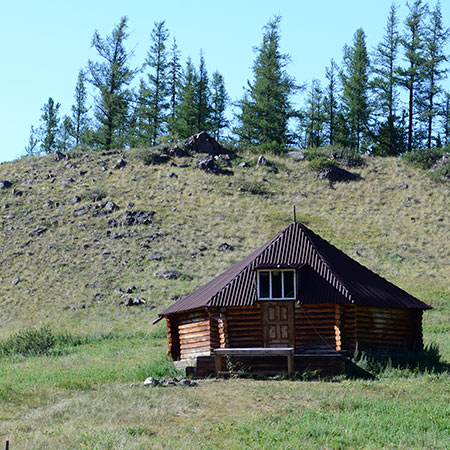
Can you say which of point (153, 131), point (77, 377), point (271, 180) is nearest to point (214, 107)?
point (153, 131)

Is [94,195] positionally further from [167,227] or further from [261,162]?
[261,162]

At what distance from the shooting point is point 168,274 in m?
47.4

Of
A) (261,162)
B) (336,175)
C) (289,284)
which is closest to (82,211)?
(261,162)

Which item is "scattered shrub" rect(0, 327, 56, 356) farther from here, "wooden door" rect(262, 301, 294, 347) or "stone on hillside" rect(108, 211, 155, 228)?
"stone on hillside" rect(108, 211, 155, 228)

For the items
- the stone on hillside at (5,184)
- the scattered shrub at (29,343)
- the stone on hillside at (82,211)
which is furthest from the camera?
the stone on hillside at (5,184)

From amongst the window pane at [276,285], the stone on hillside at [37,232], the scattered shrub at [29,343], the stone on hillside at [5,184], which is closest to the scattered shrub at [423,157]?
the stone on hillside at [37,232]

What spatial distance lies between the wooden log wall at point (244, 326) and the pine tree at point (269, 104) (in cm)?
4426

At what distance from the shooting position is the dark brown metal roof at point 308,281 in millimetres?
26672

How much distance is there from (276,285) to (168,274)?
69.3 feet

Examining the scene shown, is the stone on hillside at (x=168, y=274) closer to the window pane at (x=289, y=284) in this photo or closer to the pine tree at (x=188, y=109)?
the window pane at (x=289, y=284)

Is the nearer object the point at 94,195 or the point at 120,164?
the point at 94,195

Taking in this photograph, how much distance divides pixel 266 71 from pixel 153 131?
12590 mm

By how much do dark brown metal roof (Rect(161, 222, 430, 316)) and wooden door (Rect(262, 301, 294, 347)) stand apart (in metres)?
0.71

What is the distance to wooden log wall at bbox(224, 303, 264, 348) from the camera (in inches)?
1064
